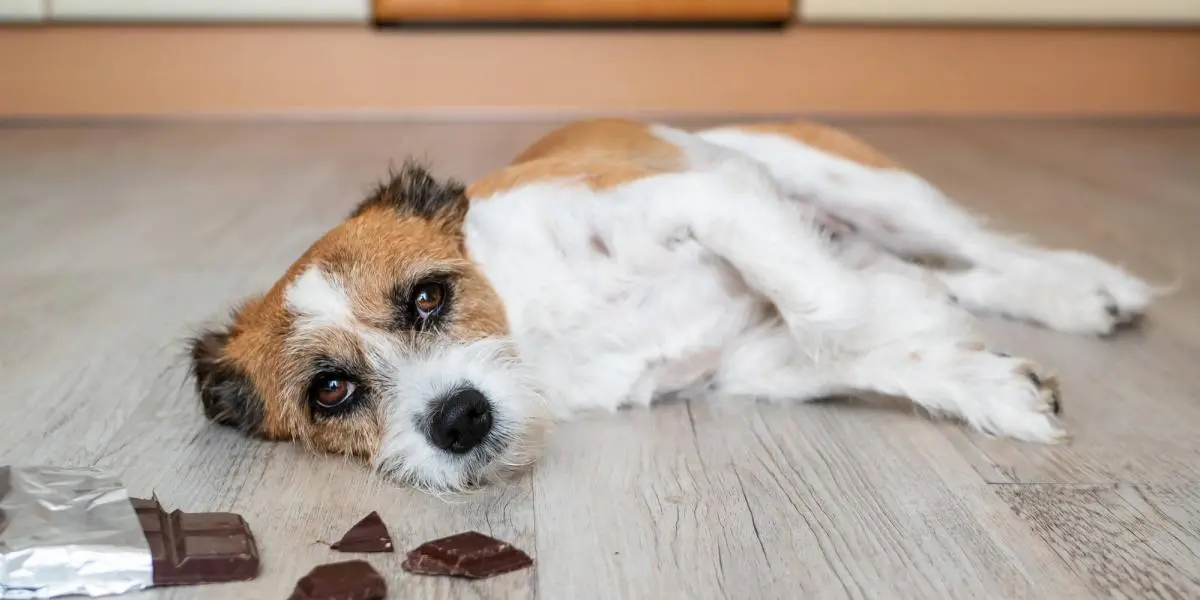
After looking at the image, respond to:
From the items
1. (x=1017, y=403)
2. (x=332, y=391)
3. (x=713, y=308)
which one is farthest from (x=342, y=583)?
(x=1017, y=403)

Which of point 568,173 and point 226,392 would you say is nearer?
point 226,392

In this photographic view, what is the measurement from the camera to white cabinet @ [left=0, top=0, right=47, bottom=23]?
4.45 meters

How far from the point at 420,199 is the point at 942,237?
1.11 m

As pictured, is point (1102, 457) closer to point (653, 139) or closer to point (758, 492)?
point (758, 492)

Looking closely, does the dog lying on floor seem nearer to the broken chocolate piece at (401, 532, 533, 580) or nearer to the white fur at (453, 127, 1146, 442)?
the white fur at (453, 127, 1146, 442)

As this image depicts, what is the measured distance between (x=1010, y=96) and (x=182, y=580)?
4571 mm

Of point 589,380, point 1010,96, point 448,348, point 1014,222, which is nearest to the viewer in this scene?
point 448,348

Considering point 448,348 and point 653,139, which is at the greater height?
point 653,139

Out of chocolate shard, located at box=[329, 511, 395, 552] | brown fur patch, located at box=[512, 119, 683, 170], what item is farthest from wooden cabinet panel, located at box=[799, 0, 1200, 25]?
chocolate shard, located at box=[329, 511, 395, 552]

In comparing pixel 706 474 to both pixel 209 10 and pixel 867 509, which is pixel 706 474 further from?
pixel 209 10

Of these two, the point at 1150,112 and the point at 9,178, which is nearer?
the point at 9,178

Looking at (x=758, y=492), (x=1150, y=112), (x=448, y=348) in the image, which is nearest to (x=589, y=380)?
(x=448, y=348)

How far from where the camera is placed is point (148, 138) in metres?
4.69

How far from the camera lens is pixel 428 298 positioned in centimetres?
176
